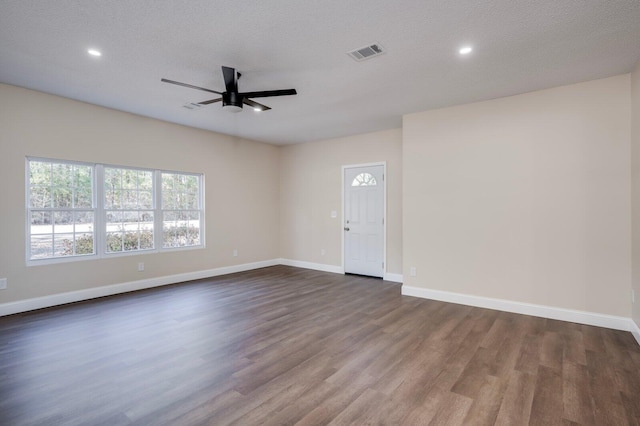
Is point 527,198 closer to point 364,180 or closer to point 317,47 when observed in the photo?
point 364,180

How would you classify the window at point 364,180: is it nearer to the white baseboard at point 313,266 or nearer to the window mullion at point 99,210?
the white baseboard at point 313,266

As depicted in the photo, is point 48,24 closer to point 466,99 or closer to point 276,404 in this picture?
point 276,404

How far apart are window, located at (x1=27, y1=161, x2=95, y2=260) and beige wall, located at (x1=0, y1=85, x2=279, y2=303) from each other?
155mm

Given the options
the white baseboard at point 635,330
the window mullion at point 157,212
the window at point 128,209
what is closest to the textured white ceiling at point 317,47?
the window at point 128,209

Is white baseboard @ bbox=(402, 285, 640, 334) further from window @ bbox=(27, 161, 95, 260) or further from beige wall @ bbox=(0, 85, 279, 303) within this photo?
window @ bbox=(27, 161, 95, 260)

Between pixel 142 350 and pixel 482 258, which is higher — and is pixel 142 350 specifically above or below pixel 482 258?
below

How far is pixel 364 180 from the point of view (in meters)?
6.17

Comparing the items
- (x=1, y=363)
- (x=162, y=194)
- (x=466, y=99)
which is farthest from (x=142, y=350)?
(x=466, y=99)

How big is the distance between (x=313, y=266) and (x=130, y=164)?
4061mm

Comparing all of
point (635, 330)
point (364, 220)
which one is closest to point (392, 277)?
point (364, 220)

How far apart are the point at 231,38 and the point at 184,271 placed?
→ 14.2 feet

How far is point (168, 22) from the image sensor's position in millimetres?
2531

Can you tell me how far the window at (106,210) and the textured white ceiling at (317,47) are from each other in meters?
1.16

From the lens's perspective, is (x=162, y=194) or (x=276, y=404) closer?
(x=276, y=404)
